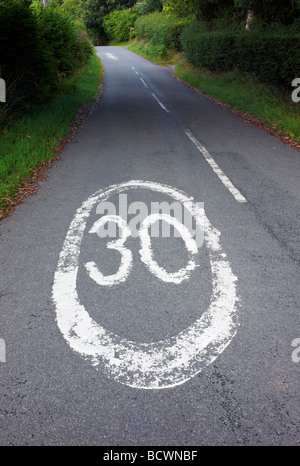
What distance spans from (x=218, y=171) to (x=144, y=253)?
325cm

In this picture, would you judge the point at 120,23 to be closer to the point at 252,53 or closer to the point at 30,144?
the point at 252,53

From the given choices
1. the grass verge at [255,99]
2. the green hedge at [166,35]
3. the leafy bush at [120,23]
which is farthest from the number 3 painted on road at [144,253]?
the leafy bush at [120,23]

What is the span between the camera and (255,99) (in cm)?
1229

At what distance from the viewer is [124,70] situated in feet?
83.1

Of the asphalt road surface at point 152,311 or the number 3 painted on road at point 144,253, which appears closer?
the asphalt road surface at point 152,311

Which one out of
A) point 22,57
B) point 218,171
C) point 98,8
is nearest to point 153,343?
point 218,171

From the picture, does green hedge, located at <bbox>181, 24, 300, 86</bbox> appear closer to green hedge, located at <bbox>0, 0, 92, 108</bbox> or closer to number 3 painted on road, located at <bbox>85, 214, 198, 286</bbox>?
green hedge, located at <bbox>0, 0, 92, 108</bbox>

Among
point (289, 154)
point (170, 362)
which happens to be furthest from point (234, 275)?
point (289, 154)

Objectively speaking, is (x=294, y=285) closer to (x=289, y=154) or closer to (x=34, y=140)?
(x=289, y=154)

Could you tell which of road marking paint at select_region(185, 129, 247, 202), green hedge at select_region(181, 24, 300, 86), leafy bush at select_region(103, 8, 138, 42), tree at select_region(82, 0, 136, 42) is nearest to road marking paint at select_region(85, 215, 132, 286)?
road marking paint at select_region(185, 129, 247, 202)

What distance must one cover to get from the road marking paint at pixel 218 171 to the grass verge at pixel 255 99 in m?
2.33

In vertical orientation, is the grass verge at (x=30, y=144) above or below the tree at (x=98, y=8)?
A: below

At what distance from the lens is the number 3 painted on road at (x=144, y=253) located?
10.9 feet

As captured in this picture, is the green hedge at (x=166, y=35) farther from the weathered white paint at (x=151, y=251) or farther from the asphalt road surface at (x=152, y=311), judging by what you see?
the weathered white paint at (x=151, y=251)
